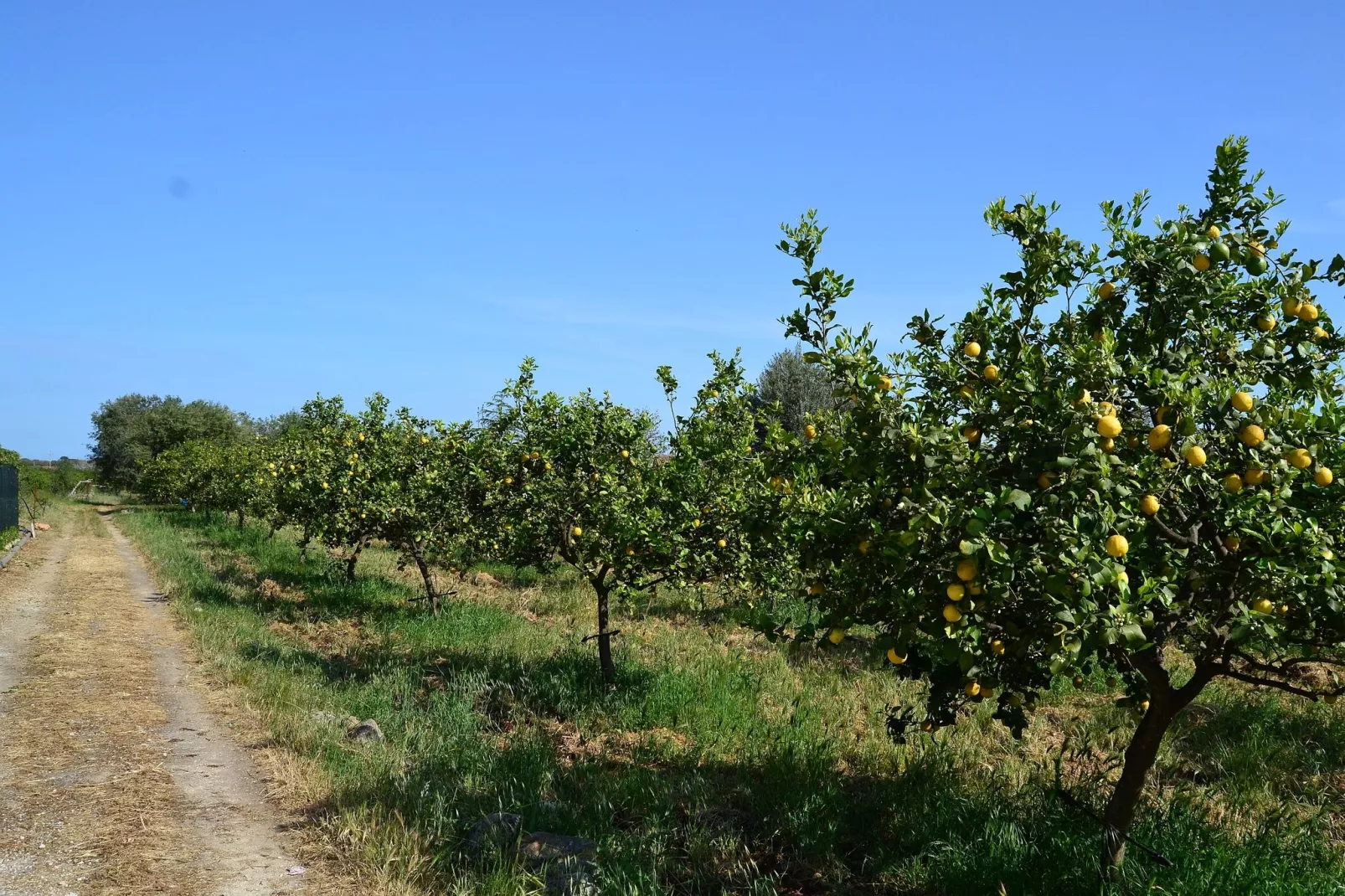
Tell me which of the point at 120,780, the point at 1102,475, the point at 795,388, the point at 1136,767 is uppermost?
the point at 795,388

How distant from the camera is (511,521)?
34.2 feet

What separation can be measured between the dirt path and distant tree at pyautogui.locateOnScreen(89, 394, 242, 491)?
5123 centimetres

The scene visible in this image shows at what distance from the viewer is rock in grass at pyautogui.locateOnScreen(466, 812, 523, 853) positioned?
19.3 feet

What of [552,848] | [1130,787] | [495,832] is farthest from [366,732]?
[1130,787]

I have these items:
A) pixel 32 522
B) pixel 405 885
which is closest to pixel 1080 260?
pixel 405 885

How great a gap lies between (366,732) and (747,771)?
11.7ft

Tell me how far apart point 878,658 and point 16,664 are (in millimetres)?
10928

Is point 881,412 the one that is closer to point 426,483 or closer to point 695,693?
point 695,693

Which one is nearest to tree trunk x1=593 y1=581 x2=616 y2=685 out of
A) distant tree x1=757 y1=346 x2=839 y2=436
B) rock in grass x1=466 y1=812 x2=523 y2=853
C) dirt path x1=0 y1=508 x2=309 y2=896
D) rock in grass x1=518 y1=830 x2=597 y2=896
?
dirt path x1=0 y1=508 x2=309 y2=896

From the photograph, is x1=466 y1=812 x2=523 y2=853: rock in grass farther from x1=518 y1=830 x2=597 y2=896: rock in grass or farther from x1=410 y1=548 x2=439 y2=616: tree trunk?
x1=410 y1=548 x2=439 y2=616: tree trunk

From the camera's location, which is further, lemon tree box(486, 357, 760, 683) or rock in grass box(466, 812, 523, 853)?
lemon tree box(486, 357, 760, 683)

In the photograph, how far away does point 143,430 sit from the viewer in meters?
62.9

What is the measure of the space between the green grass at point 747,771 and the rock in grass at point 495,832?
0.15 m

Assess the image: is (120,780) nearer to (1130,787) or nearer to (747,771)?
(747,771)
